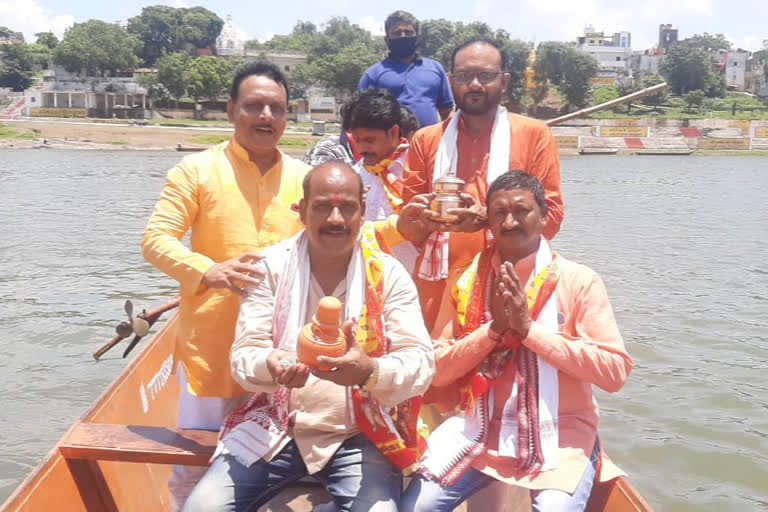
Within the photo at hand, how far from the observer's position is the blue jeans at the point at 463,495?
267 cm

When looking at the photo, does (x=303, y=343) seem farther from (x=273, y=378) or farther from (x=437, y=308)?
(x=437, y=308)

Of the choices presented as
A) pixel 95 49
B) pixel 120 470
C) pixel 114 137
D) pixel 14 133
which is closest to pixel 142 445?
pixel 120 470

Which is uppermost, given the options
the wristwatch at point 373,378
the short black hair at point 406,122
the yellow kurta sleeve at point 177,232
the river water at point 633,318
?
the short black hair at point 406,122

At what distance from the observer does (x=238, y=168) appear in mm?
3160

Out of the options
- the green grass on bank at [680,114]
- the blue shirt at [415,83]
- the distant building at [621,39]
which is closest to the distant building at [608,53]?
the distant building at [621,39]

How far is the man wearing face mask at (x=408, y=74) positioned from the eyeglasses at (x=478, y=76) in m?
1.56

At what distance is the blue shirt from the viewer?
498 centimetres

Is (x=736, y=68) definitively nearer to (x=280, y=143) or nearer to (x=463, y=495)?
(x=280, y=143)

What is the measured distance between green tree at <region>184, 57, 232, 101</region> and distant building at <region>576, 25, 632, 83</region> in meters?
49.4

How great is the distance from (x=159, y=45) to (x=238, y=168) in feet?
358

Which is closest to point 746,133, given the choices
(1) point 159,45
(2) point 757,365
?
(2) point 757,365

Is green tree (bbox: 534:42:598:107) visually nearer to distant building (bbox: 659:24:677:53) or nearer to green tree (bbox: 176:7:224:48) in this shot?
green tree (bbox: 176:7:224:48)

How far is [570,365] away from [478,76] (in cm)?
140

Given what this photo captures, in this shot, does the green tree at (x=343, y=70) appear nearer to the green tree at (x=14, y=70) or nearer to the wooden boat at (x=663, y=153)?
the wooden boat at (x=663, y=153)
